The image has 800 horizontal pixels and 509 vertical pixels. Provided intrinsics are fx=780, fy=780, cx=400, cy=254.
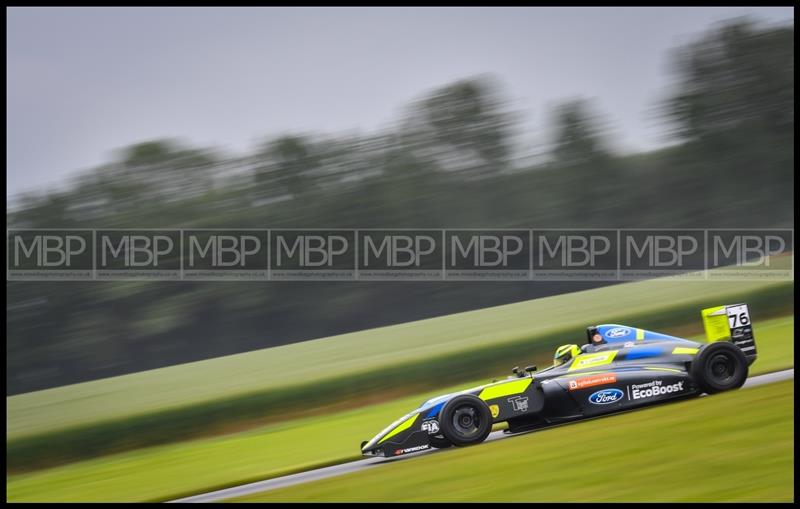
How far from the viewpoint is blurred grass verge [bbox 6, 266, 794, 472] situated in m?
11.2

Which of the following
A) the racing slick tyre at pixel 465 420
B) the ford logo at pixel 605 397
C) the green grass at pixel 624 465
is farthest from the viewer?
the ford logo at pixel 605 397

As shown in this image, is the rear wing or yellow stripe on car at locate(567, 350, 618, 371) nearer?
yellow stripe on car at locate(567, 350, 618, 371)

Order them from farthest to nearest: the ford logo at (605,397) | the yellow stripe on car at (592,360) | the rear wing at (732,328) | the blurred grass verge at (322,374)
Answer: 1. the blurred grass verge at (322,374)
2. the rear wing at (732,328)
3. the yellow stripe on car at (592,360)
4. the ford logo at (605,397)

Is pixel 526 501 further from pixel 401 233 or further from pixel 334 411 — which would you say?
pixel 401 233

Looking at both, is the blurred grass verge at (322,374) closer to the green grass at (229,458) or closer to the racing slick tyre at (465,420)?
the green grass at (229,458)

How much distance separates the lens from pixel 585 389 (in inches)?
297

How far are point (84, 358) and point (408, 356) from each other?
26.5 ft

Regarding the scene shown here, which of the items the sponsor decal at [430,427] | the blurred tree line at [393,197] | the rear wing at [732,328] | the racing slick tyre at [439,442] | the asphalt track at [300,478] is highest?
the blurred tree line at [393,197]

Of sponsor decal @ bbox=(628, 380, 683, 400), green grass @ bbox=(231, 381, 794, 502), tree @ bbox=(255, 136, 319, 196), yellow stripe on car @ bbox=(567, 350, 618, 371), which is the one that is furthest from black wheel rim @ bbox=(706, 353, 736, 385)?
tree @ bbox=(255, 136, 319, 196)

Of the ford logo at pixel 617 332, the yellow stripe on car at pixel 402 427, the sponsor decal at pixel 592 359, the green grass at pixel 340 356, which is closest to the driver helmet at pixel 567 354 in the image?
the sponsor decal at pixel 592 359

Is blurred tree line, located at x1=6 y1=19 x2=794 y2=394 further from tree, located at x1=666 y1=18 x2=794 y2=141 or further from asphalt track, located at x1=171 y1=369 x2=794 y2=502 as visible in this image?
asphalt track, located at x1=171 y1=369 x2=794 y2=502

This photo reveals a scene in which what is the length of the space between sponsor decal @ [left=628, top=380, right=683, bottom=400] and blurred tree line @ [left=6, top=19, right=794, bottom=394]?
8.83m

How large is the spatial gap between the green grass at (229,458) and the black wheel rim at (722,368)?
194 cm

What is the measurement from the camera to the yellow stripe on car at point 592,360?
7676 mm
